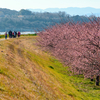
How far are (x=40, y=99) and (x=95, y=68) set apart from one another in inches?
371

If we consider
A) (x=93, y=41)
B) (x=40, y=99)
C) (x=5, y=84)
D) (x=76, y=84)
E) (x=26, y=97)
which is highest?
(x=93, y=41)

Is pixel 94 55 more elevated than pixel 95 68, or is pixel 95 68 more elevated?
pixel 94 55

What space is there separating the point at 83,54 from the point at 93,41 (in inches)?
76.4

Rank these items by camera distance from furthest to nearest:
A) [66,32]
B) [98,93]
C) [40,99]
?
[66,32]
[98,93]
[40,99]

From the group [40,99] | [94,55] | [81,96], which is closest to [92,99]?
[81,96]

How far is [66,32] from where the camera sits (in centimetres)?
3278

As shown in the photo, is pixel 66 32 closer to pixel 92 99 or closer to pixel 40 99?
pixel 92 99

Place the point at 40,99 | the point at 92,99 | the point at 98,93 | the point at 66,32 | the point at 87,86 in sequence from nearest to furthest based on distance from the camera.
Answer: the point at 40,99 → the point at 92,99 → the point at 98,93 → the point at 87,86 → the point at 66,32

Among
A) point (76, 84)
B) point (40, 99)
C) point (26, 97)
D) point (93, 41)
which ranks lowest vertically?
point (76, 84)

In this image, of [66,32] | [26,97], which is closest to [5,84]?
[26,97]

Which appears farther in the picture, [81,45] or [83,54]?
[81,45]

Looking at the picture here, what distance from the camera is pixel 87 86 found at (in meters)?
23.9

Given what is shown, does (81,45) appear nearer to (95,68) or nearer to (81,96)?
(95,68)

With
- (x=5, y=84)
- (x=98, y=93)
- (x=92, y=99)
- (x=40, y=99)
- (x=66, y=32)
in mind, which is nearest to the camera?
(x=5, y=84)
